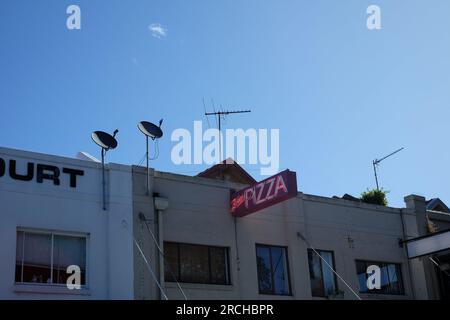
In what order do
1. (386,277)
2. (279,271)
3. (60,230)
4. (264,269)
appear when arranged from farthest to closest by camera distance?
(386,277) < (279,271) < (264,269) < (60,230)

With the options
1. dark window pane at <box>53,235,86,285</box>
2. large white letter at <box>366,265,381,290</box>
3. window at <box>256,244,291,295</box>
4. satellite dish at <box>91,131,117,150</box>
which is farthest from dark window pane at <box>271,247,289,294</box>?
dark window pane at <box>53,235,86,285</box>

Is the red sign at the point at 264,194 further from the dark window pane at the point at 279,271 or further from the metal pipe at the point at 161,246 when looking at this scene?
the metal pipe at the point at 161,246

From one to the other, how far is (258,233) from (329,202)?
363 cm

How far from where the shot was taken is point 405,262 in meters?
26.9

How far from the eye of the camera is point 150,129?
22078mm

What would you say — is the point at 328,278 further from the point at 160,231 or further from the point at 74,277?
the point at 74,277

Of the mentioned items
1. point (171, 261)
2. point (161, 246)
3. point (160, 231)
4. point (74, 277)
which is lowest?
point (74, 277)

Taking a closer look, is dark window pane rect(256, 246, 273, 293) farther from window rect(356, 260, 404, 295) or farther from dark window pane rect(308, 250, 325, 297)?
window rect(356, 260, 404, 295)

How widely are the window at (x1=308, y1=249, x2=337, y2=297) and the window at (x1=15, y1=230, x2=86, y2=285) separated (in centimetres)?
819

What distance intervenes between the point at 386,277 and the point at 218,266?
23.7 ft

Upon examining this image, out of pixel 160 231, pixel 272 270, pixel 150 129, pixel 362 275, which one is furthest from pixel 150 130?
pixel 362 275

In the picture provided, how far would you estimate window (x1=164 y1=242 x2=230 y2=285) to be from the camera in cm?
2145

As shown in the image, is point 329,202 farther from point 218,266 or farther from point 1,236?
point 1,236
